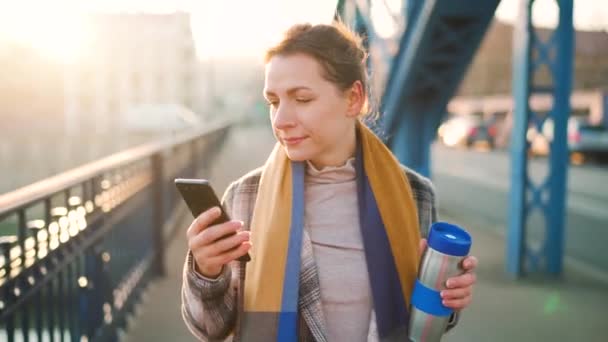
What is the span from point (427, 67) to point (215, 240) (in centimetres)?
609

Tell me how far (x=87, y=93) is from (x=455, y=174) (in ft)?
169

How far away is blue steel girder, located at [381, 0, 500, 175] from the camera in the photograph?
20.7ft

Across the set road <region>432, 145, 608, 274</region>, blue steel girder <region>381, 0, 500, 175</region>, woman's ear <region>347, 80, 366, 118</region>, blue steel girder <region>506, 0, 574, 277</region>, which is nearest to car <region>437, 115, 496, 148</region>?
road <region>432, 145, 608, 274</region>

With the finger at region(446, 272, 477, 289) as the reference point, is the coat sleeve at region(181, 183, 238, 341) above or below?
below

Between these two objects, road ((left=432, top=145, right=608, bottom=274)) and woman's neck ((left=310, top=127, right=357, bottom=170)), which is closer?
woman's neck ((left=310, top=127, right=357, bottom=170))

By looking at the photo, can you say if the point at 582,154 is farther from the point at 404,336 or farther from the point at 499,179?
the point at 404,336

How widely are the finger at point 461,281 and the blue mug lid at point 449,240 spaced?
0.20 ft

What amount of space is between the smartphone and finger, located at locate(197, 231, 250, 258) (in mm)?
22

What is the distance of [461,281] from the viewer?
1.53 meters

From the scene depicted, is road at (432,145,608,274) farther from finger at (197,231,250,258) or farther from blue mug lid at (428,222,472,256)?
finger at (197,231,250,258)

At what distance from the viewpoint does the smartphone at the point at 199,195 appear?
1458 millimetres

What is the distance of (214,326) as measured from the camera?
1.71 meters

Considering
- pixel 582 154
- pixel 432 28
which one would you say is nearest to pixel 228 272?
pixel 432 28

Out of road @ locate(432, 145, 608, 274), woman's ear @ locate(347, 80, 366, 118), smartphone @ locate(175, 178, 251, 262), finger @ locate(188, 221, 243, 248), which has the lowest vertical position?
road @ locate(432, 145, 608, 274)
